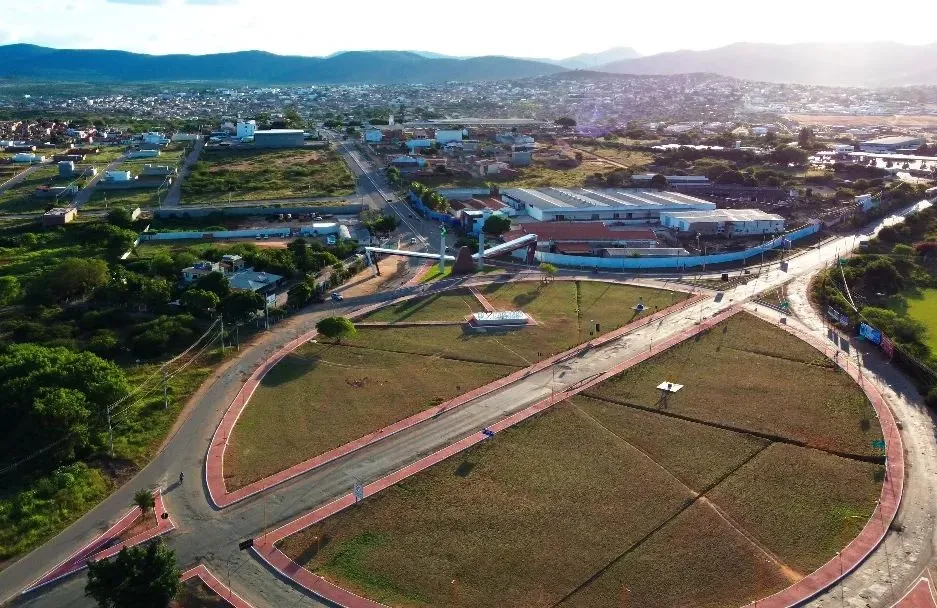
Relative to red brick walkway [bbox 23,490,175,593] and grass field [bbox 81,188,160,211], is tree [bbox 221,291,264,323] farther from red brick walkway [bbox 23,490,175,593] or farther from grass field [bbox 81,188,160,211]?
grass field [bbox 81,188,160,211]

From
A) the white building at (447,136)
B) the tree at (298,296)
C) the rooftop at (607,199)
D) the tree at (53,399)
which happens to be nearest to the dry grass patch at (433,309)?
the tree at (298,296)

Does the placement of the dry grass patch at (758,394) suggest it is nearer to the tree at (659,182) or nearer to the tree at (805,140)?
the tree at (659,182)

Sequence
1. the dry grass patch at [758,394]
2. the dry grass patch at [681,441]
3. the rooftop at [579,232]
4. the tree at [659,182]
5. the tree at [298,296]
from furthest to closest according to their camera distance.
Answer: the tree at [659,182]
the rooftop at [579,232]
the tree at [298,296]
the dry grass patch at [758,394]
the dry grass patch at [681,441]

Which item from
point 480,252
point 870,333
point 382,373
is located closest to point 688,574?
point 382,373

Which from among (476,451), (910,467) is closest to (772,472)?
(910,467)

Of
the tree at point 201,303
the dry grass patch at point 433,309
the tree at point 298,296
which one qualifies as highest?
the tree at point 201,303

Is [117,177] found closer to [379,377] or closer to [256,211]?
[256,211]
